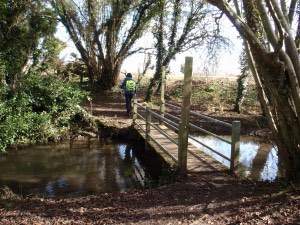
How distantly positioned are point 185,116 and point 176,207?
2648 mm

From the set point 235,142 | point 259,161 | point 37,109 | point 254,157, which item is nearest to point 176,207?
point 235,142

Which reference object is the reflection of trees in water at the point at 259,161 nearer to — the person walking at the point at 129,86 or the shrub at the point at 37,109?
the person walking at the point at 129,86

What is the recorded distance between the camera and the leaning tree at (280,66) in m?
7.01

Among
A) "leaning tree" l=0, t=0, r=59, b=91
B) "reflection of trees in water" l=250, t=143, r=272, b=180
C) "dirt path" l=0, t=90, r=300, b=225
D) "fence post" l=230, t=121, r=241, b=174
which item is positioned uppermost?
"leaning tree" l=0, t=0, r=59, b=91

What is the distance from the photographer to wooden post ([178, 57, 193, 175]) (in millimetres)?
8953

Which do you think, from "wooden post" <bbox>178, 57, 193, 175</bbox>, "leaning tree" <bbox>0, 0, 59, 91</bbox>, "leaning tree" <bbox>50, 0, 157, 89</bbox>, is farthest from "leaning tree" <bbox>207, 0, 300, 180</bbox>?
"leaning tree" <bbox>50, 0, 157, 89</bbox>

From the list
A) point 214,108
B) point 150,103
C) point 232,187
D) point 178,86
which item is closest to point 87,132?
point 150,103

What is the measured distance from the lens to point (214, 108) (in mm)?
23359

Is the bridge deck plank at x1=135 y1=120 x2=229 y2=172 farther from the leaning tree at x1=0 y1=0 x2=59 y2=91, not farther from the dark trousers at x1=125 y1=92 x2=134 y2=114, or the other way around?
the leaning tree at x1=0 y1=0 x2=59 y2=91

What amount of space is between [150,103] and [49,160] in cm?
1011

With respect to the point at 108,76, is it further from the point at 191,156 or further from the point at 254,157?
the point at 191,156

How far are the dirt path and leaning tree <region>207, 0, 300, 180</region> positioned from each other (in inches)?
29.4

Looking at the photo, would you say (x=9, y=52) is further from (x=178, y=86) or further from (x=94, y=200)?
(x=178, y=86)

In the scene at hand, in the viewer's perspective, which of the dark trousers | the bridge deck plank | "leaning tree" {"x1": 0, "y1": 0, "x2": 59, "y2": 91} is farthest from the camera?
the dark trousers
